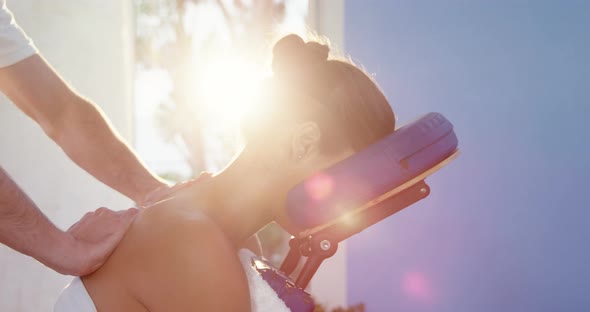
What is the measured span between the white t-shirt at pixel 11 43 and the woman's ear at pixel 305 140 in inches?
33.6

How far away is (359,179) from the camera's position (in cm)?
124

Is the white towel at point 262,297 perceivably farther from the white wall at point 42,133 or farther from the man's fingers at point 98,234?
the white wall at point 42,133

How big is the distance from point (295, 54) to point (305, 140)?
19 cm

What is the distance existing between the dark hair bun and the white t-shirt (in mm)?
740

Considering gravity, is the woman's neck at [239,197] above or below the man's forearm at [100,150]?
below

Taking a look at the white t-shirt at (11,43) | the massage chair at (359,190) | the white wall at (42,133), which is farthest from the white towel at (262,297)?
the white wall at (42,133)

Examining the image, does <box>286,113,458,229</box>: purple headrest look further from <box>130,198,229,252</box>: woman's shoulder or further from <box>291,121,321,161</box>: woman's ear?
<box>130,198,229,252</box>: woman's shoulder

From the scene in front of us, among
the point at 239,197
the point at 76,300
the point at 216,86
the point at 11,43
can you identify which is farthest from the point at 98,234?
the point at 216,86

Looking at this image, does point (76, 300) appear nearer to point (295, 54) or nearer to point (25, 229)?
point (25, 229)

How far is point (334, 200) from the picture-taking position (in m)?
1.25

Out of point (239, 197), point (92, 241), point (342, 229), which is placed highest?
point (92, 241)

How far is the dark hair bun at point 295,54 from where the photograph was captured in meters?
1.30

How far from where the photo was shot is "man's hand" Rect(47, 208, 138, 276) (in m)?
1.13

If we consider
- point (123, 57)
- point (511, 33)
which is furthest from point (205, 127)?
point (511, 33)
